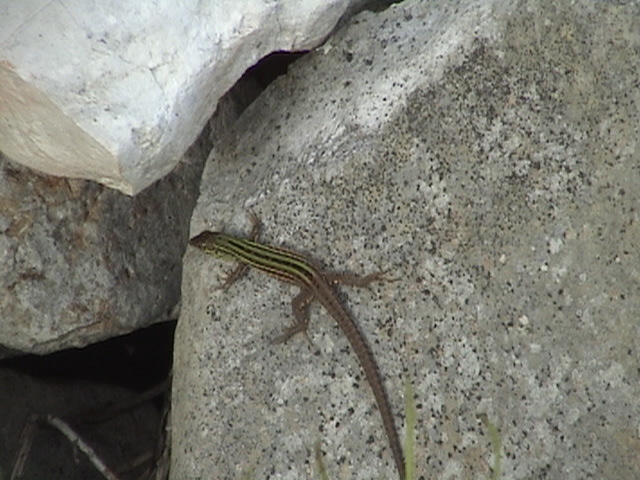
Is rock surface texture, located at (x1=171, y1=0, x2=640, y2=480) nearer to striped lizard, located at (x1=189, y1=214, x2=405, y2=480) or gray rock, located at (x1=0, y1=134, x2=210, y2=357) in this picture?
striped lizard, located at (x1=189, y1=214, x2=405, y2=480)

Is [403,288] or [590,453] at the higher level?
[403,288]

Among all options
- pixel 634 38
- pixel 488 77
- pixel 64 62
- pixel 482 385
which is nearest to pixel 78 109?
pixel 64 62

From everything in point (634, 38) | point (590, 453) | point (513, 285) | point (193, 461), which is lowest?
point (590, 453)

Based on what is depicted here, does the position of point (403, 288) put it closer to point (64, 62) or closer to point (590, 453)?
point (590, 453)

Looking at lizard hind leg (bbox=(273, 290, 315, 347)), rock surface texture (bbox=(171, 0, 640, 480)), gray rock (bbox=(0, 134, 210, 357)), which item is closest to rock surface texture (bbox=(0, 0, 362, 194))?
gray rock (bbox=(0, 134, 210, 357))

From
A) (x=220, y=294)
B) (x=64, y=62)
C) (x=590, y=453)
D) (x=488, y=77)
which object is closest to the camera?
(x=64, y=62)
